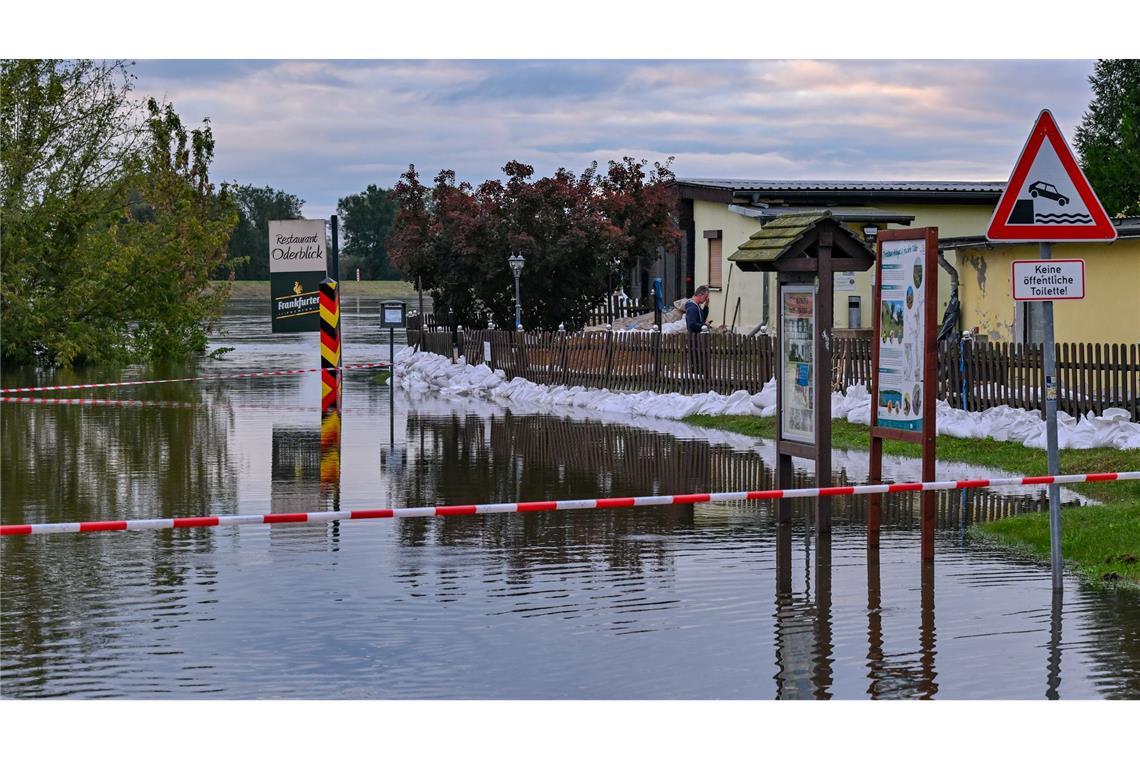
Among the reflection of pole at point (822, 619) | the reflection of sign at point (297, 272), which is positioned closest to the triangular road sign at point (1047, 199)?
the reflection of pole at point (822, 619)

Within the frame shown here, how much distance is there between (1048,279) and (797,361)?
3419 millimetres

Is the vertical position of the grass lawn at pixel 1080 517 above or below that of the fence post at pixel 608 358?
below

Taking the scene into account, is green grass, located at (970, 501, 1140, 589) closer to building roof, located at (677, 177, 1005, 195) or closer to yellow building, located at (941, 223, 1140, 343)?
yellow building, located at (941, 223, 1140, 343)

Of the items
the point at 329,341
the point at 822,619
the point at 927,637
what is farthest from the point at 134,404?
the point at 927,637

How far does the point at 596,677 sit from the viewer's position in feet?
24.8

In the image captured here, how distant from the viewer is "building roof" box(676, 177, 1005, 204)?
35688 millimetres

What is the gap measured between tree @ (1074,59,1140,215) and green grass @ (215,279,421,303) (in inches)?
2900

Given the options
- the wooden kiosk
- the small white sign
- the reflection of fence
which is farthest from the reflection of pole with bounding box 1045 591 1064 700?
the reflection of fence

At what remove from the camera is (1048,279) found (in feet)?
30.7

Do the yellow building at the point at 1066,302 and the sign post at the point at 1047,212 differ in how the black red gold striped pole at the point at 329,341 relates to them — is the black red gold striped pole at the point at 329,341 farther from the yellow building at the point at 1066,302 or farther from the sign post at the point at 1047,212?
the sign post at the point at 1047,212

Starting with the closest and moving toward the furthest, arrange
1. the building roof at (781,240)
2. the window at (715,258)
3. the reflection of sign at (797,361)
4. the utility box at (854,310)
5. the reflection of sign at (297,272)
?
the building roof at (781,240), the reflection of sign at (797,361), the reflection of sign at (297,272), the utility box at (854,310), the window at (715,258)

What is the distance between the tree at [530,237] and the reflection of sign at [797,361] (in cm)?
2148

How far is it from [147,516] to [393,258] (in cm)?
2436

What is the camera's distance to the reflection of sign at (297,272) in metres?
25.4
